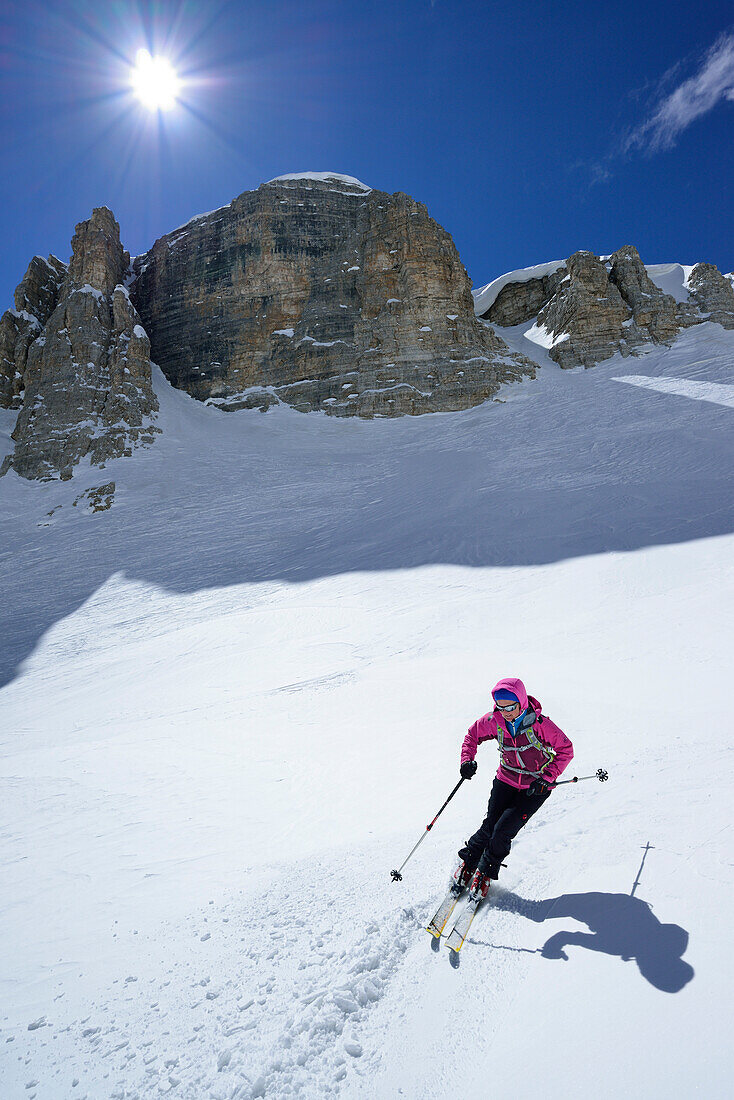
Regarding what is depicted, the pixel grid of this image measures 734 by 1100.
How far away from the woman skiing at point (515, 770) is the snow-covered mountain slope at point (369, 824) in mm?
313

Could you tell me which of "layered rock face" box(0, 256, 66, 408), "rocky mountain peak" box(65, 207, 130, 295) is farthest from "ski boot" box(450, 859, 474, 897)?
"rocky mountain peak" box(65, 207, 130, 295)

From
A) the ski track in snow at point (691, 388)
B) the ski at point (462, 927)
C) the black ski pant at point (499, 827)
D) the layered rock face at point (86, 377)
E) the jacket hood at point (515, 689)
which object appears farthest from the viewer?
the layered rock face at point (86, 377)

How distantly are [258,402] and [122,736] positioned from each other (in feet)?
115

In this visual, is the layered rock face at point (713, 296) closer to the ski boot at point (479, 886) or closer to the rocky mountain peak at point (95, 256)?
the rocky mountain peak at point (95, 256)

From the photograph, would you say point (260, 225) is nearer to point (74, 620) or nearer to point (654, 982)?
point (74, 620)

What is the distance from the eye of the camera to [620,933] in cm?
292

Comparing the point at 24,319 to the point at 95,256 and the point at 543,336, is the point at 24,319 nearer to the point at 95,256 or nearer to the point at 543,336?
the point at 95,256

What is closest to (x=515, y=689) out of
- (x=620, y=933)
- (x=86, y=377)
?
(x=620, y=933)

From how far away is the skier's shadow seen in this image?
8.49ft

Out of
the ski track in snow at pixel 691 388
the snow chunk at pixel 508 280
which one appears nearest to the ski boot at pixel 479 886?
the ski track in snow at pixel 691 388

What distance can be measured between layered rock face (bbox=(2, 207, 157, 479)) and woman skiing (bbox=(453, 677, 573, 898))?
3103 cm

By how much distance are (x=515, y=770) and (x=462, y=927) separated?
107 cm

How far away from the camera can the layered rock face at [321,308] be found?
123ft

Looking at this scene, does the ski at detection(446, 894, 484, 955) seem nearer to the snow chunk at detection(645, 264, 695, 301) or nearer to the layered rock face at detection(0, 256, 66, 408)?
the layered rock face at detection(0, 256, 66, 408)
